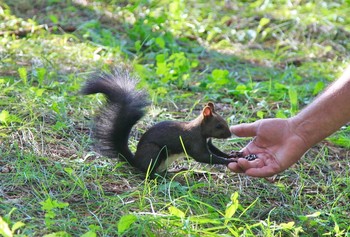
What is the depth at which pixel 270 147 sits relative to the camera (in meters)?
3.28

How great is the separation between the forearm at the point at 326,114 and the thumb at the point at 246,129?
23cm

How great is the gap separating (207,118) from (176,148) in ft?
0.81

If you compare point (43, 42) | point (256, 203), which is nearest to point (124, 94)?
point (256, 203)

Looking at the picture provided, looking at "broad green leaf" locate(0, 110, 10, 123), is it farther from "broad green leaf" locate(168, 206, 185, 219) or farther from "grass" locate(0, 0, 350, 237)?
"broad green leaf" locate(168, 206, 185, 219)

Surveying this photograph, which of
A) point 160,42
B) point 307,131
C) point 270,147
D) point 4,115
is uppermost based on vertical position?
point 307,131

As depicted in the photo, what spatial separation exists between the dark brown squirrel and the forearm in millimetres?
436

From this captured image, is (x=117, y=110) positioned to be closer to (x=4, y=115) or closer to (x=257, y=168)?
(x=4, y=115)

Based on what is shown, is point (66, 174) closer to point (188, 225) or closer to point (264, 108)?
point (188, 225)

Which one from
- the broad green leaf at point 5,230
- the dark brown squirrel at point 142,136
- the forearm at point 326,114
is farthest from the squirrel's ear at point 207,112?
the broad green leaf at point 5,230

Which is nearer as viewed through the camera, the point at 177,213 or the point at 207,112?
the point at 177,213

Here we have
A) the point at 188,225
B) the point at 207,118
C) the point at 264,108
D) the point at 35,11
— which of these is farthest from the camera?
the point at 35,11

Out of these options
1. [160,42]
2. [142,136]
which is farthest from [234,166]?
[160,42]

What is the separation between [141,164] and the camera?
3.36 meters

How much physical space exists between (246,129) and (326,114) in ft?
1.50
